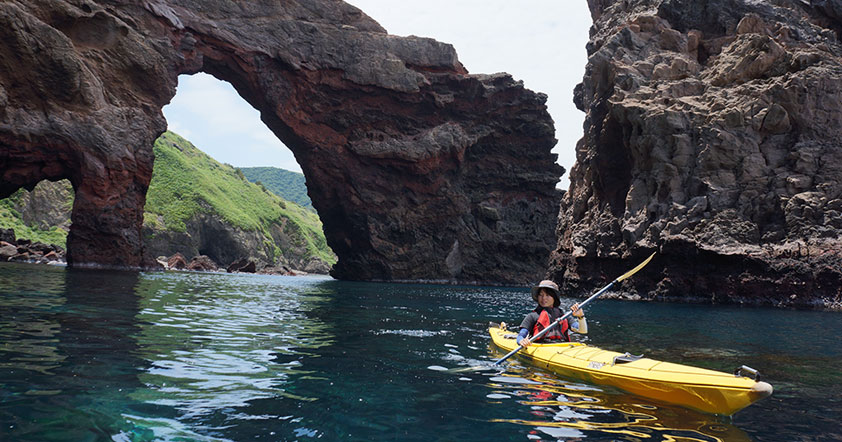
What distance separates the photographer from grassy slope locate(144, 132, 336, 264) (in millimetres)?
74438

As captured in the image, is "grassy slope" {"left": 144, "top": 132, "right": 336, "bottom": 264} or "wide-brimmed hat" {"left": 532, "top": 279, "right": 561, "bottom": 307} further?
"grassy slope" {"left": 144, "top": 132, "right": 336, "bottom": 264}

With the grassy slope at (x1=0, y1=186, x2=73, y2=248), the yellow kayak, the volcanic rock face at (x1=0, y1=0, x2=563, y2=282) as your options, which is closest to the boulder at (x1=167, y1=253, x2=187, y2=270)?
the grassy slope at (x1=0, y1=186, x2=73, y2=248)

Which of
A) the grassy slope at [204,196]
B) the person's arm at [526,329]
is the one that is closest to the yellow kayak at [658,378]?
the person's arm at [526,329]

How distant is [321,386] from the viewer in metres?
6.81

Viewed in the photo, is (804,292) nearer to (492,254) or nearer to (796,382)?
(796,382)

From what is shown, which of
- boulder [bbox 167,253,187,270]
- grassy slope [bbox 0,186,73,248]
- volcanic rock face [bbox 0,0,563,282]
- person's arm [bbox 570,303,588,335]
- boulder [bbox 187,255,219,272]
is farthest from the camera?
boulder [bbox 187,255,219,272]

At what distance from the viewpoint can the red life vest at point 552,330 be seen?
9.69 meters

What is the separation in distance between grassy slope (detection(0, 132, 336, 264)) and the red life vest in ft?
191

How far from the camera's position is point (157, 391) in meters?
5.95

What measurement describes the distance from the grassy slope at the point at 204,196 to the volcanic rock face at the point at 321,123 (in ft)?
90.8

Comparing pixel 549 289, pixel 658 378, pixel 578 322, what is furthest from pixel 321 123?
pixel 658 378

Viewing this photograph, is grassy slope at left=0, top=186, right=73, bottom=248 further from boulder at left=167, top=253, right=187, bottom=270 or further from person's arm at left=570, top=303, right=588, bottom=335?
person's arm at left=570, top=303, right=588, bottom=335

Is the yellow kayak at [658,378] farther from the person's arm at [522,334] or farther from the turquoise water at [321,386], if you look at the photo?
the person's arm at [522,334]

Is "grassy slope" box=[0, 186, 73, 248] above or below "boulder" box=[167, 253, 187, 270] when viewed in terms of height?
above
